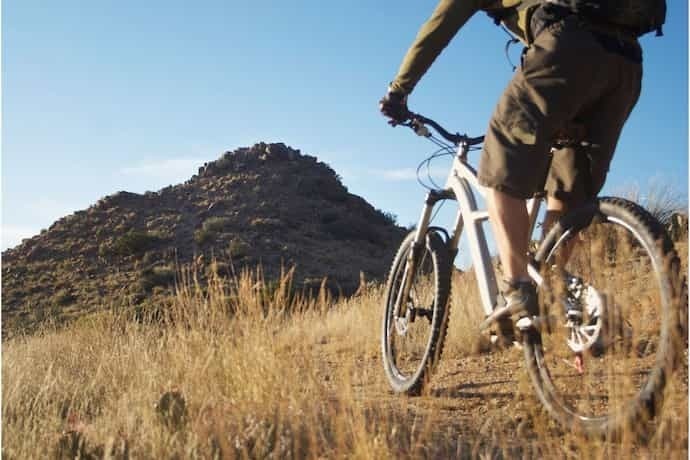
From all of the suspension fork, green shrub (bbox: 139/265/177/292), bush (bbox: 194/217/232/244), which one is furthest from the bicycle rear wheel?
bush (bbox: 194/217/232/244)

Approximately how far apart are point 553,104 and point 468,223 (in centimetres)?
100

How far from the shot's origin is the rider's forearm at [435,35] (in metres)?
3.31

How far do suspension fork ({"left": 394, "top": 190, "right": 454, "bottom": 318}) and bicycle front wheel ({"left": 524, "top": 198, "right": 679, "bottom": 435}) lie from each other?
4.12ft

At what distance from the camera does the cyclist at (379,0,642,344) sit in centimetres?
280

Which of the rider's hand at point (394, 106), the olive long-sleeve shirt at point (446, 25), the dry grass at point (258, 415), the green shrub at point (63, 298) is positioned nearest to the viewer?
the dry grass at point (258, 415)

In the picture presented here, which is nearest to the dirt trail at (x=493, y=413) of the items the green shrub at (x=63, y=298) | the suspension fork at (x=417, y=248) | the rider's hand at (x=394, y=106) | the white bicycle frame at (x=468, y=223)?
the white bicycle frame at (x=468, y=223)

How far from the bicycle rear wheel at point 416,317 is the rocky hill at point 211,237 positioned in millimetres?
21482

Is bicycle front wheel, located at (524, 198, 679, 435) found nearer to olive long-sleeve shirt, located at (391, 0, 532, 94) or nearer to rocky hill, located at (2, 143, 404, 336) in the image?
olive long-sleeve shirt, located at (391, 0, 532, 94)

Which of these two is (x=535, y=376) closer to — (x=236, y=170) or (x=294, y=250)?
(x=294, y=250)

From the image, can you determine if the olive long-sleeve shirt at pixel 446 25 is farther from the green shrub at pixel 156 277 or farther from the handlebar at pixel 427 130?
the green shrub at pixel 156 277

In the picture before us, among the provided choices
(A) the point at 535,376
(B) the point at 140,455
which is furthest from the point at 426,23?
(B) the point at 140,455

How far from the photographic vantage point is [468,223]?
370 cm

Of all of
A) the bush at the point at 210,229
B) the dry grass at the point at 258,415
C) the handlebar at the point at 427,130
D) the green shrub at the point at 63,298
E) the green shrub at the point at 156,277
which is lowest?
the dry grass at the point at 258,415

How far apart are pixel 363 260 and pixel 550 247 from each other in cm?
2914
